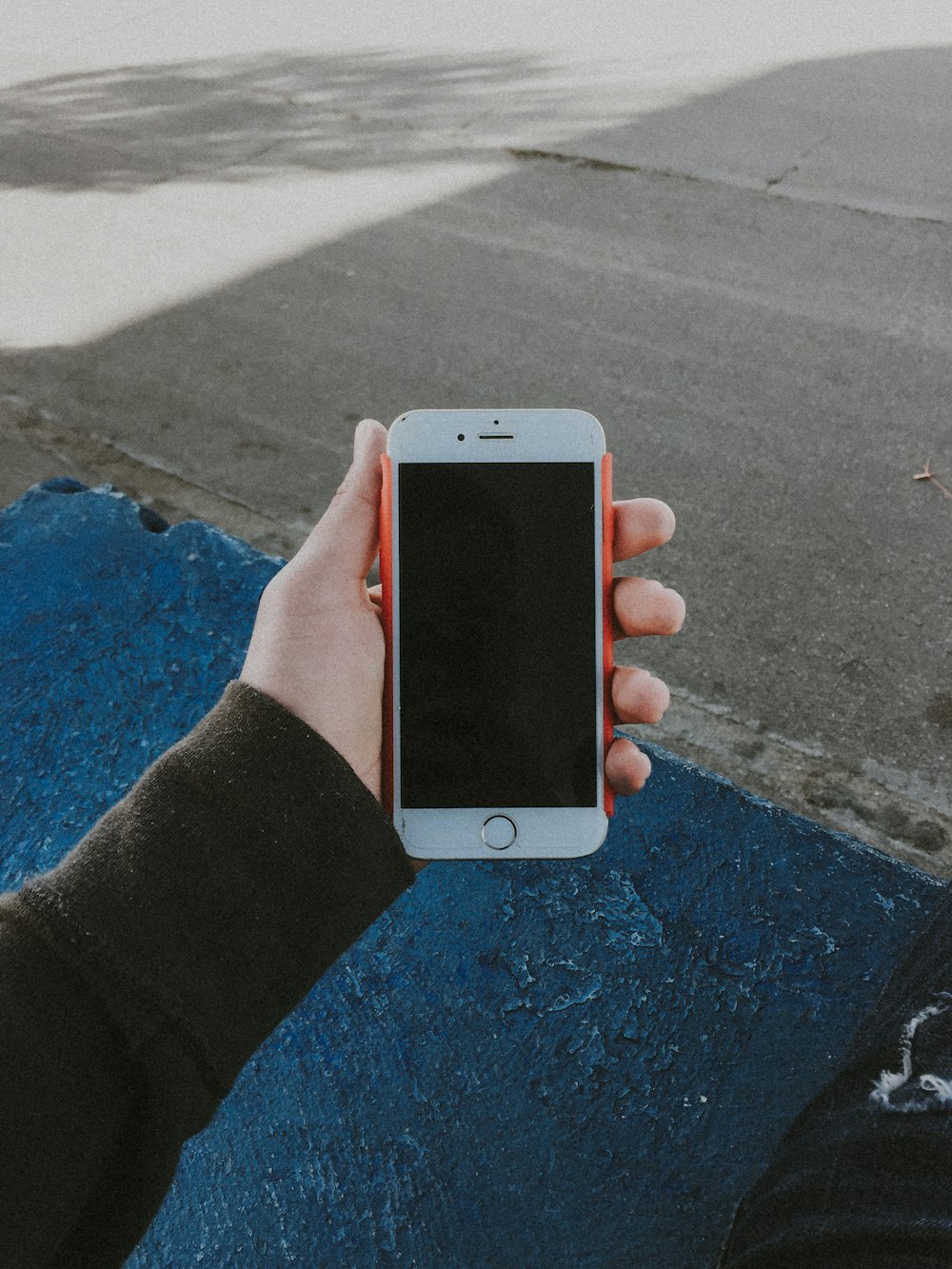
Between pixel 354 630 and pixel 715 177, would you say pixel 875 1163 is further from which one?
pixel 715 177

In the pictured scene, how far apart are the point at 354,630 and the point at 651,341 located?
257 centimetres

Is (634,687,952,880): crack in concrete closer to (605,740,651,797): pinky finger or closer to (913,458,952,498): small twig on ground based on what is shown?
(605,740,651,797): pinky finger

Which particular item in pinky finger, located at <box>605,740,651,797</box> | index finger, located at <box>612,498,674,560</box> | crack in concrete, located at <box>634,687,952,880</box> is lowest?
crack in concrete, located at <box>634,687,952,880</box>

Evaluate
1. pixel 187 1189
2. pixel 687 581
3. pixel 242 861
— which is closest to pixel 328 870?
pixel 242 861

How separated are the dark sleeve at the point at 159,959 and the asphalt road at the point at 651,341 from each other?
1.25 m

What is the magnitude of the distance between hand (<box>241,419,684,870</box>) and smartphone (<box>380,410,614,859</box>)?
31 millimetres

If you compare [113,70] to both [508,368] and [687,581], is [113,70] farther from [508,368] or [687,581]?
[687,581]

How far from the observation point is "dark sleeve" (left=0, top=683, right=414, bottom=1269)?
1.14 metres

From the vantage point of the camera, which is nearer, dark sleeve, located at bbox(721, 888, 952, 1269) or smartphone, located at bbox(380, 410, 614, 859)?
dark sleeve, located at bbox(721, 888, 952, 1269)

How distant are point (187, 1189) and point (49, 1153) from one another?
0.46 m

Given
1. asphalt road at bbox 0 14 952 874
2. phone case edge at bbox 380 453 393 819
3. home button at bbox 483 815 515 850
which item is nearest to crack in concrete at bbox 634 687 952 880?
asphalt road at bbox 0 14 952 874

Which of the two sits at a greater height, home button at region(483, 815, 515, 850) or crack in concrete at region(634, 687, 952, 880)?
home button at region(483, 815, 515, 850)

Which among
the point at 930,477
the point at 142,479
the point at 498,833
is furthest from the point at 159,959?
the point at 930,477

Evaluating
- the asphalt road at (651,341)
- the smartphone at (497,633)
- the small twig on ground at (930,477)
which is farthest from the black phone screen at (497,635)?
the small twig on ground at (930,477)
